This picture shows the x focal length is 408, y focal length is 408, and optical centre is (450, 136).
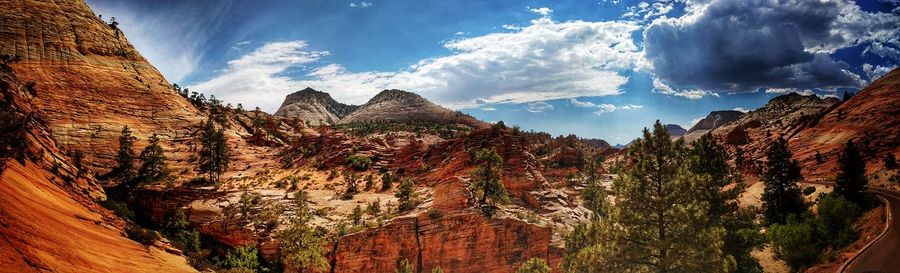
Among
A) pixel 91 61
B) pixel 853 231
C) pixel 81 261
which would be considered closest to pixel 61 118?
pixel 91 61

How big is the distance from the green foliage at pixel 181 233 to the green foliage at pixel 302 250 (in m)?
8.66

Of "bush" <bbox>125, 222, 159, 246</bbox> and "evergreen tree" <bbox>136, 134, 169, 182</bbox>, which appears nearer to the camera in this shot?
"bush" <bbox>125, 222, 159, 246</bbox>

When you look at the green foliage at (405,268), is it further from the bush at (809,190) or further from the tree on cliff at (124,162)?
the bush at (809,190)

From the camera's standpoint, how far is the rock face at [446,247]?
3534cm

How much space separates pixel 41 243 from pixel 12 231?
125cm

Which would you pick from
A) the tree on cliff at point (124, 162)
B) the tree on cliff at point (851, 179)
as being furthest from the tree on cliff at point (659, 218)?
the tree on cliff at point (124, 162)

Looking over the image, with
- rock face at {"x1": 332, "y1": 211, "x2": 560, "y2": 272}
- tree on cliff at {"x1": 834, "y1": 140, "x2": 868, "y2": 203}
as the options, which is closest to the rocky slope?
rock face at {"x1": 332, "y1": 211, "x2": 560, "y2": 272}

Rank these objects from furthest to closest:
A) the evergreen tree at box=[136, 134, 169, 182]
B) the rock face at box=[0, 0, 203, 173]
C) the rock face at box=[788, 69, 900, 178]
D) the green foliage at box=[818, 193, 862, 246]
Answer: the rock face at box=[788, 69, 900, 178]
the rock face at box=[0, 0, 203, 173]
the evergreen tree at box=[136, 134, 169, 182]
the green foliage at box=[818, 193, 862, 246]

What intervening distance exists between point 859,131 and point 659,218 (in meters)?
80.1

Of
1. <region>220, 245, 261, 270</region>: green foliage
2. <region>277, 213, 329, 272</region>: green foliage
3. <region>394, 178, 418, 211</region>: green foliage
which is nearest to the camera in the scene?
<region>277, 213, 329, 272</region>: green foliage

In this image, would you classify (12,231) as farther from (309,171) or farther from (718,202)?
(309,171)

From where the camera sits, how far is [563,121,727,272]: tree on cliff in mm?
16297

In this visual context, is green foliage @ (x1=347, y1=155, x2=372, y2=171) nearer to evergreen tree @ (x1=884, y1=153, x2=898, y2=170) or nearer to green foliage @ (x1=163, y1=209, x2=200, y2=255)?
green foliage @ (x1=163, y1=209, x2=200, y2=255)

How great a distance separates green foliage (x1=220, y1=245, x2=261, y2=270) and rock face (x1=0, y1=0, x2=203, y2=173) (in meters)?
28.1
